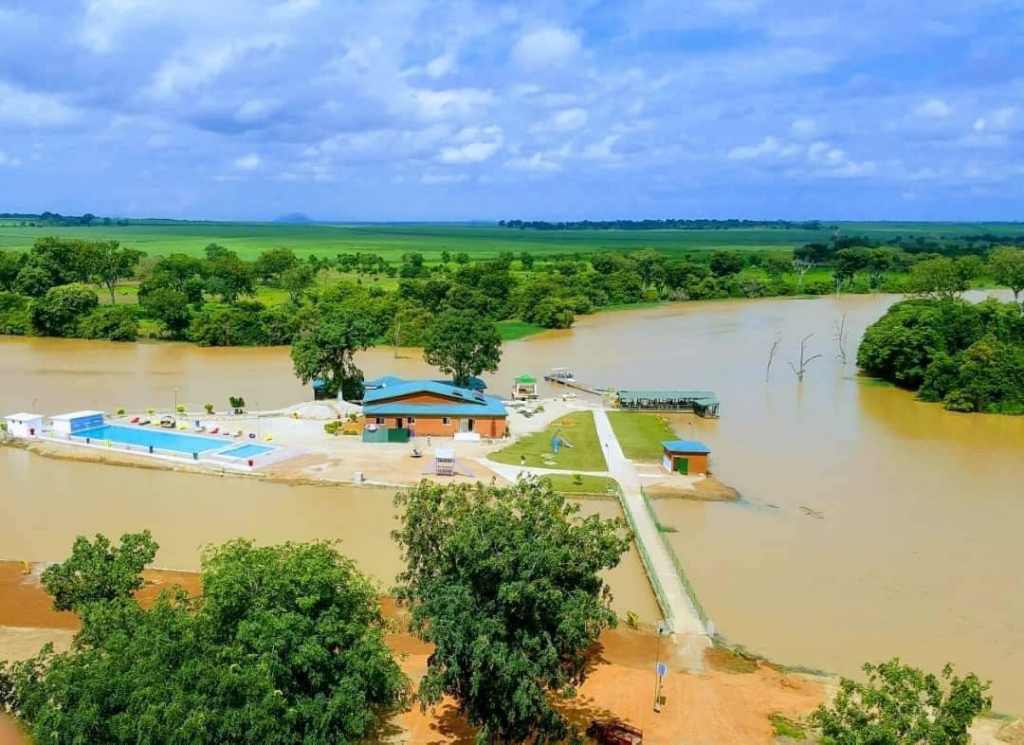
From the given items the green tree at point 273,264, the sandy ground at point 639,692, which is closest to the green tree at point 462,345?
the sandy ground at point 639,692

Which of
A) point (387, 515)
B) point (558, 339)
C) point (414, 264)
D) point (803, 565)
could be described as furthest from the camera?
point (414, 264)

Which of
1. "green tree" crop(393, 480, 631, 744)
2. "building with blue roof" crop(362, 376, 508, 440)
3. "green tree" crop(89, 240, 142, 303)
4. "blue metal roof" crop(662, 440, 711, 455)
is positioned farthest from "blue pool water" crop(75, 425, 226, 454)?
"green tree" crop(89, 240, 142, 303)

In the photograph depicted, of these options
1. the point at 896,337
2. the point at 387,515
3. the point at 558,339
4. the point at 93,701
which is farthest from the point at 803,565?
the point at 558,339

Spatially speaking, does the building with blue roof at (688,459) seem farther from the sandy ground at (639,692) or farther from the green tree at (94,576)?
the green tree at (94,576)

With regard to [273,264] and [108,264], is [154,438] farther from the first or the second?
[273,264]

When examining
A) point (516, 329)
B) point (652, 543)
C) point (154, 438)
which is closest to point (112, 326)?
point (516, 329)

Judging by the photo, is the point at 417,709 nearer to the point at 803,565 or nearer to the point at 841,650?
the point at 841,650
